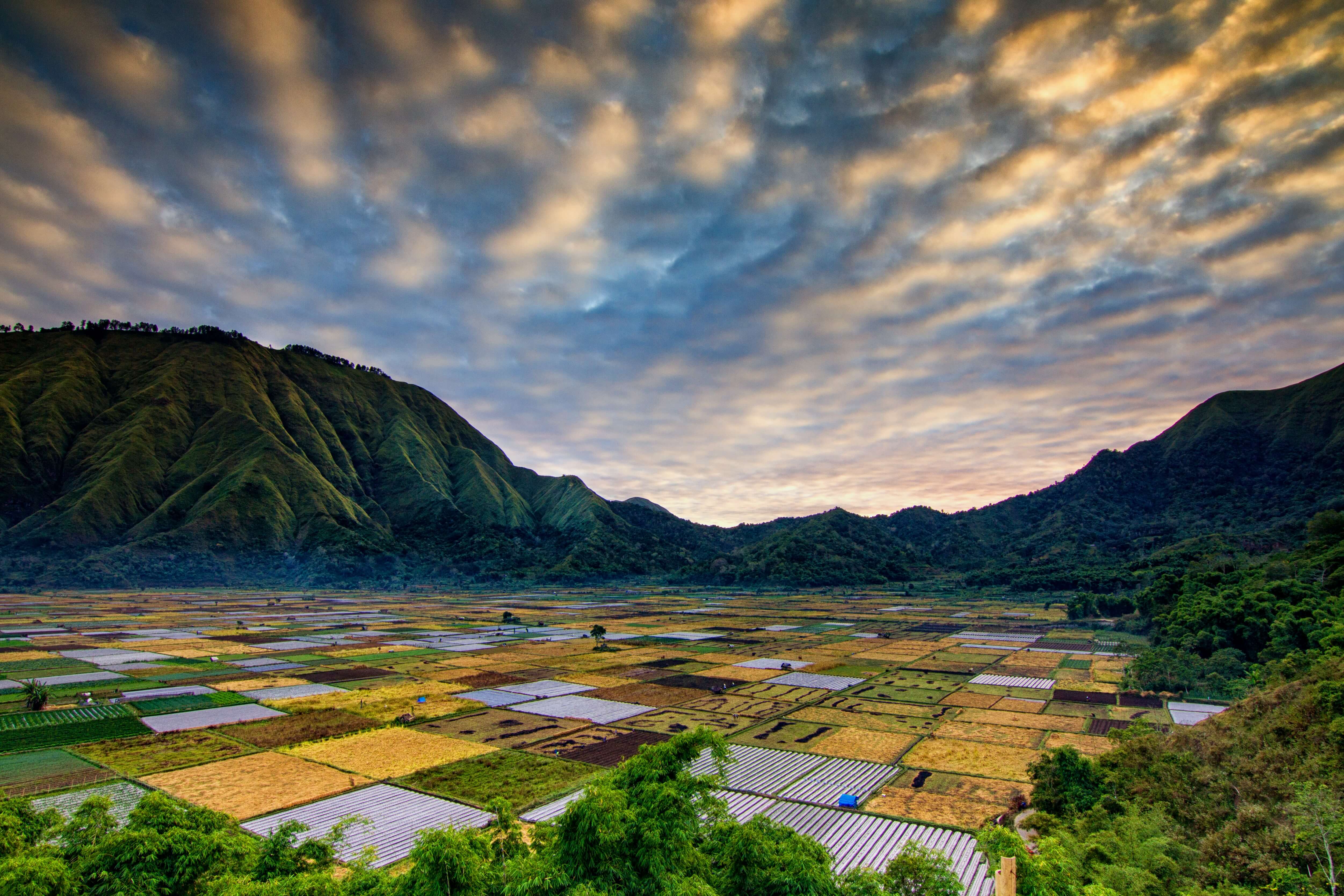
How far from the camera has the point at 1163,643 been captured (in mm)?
82062

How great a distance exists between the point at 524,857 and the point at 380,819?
57.3 feet

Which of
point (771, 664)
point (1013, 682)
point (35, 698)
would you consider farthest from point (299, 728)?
point (1013, 682)

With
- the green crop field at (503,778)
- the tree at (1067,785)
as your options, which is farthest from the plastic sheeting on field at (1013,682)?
the green crop field at (503,778)

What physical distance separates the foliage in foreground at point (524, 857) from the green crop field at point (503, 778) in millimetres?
14327

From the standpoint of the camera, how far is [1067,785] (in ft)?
105

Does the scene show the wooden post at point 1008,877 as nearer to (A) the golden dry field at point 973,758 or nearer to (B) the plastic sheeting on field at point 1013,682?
(A) the golden dry field at point 973,758

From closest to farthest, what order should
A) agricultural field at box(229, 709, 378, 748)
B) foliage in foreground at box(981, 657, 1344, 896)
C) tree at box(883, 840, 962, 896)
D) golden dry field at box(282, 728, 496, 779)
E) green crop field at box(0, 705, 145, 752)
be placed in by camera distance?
tree at box(883, 840, 962, 896) → foliage in foreground at box(981, 657, 1344, 896) → golden dry field at box(282, 728, 496, 779) → green crop field at box(0, 705, 145, 752) → agricultural field at box(229, 709, 378, 748)

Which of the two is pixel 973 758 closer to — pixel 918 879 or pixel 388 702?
pixel 918 879

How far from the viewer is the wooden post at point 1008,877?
18516mm

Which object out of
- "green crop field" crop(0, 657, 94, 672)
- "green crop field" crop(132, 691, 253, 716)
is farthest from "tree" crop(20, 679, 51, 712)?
"green crop field" crop(0, 657, 94, 672)

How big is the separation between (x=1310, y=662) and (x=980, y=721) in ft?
79.2

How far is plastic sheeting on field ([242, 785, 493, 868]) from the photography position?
27312 millimetres

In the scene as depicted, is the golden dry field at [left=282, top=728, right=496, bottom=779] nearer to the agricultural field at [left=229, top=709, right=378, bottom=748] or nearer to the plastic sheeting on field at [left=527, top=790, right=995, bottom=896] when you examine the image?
the agricultural field at [left=229, top=709, right=378, bottom=748]

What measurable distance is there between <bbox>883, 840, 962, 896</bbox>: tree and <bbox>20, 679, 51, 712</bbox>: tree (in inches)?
2816
